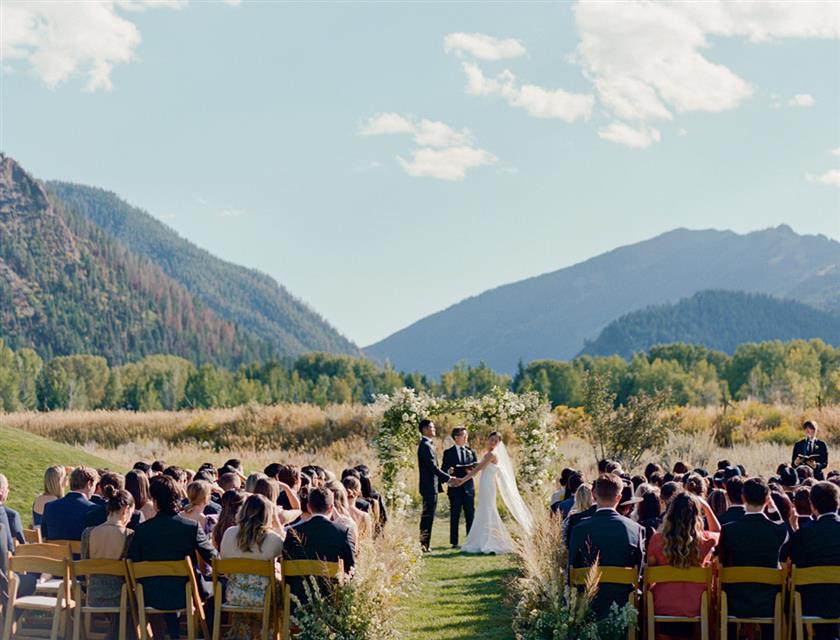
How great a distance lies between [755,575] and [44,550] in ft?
17.8

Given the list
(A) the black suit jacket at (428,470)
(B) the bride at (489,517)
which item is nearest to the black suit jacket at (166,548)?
(A) the black suit jacket at (428,470)

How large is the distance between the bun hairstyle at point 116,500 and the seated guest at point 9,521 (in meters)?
1.01

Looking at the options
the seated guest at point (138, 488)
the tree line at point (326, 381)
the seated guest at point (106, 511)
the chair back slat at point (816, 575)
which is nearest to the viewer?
the chair back slat at point (816, 575)

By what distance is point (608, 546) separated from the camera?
7203 mm

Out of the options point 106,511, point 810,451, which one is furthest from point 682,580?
point 810,451

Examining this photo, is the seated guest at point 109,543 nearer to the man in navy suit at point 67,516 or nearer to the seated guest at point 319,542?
the man in navy suit at point 67,516

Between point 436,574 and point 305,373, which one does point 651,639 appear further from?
point 305,373

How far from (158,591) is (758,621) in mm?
4586

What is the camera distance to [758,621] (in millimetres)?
7027

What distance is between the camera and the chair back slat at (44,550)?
7445 mm

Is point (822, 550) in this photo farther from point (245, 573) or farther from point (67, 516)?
point (67, 516)

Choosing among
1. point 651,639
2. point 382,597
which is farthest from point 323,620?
point 651,639

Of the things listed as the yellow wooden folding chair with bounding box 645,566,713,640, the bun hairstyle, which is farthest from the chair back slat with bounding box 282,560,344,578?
the yellow wooden folding chair with bounding box 645,566,713,640

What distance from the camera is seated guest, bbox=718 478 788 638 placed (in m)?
7.08
